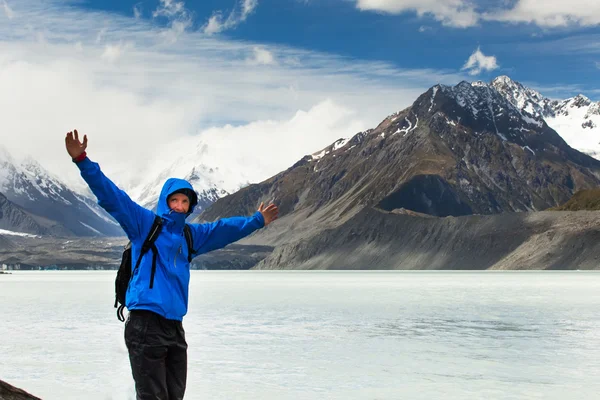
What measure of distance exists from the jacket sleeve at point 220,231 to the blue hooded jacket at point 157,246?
263 millimetres

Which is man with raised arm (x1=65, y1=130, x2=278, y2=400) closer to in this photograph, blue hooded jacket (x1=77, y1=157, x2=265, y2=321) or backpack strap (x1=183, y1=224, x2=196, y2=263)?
blue hooded jacket (x1=77, y1=157, x2=265, y2=321)

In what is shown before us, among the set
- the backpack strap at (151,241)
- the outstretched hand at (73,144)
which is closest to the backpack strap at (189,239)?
the backpack strap at (151,241)

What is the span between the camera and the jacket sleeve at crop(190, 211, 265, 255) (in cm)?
828

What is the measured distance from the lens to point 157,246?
7.80 m

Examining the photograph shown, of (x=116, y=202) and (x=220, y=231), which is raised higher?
(x=116, y=202)

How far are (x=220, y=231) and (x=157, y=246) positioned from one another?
81cm

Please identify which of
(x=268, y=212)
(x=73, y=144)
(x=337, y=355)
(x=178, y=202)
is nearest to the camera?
(x=73, y=144)

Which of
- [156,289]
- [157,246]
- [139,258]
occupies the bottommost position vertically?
[156,289]

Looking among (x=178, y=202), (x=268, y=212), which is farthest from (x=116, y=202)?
(x=268, y=212)

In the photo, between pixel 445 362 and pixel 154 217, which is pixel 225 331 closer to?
pixel 445 362

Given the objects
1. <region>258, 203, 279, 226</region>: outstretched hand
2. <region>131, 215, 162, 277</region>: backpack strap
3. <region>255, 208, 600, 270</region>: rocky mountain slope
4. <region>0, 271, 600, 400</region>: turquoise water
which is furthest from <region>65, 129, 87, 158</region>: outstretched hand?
<region>255, 208, 600, 270</region>: rocky mountain slope

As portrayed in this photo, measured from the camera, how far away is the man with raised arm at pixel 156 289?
7590 mm

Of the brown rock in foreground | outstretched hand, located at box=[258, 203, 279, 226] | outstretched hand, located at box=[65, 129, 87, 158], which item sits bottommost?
the brown rock in foreground

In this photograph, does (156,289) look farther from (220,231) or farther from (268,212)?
(268,212)
